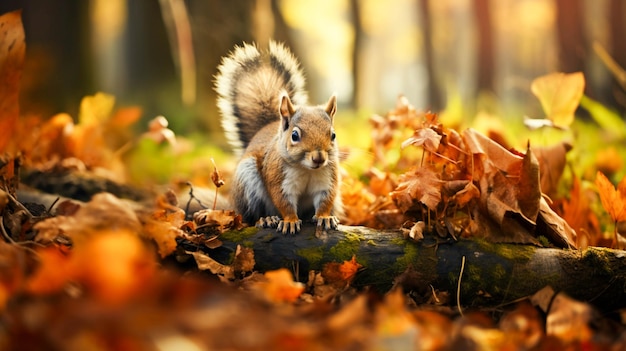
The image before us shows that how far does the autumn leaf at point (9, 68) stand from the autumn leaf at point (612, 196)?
209 centimetres

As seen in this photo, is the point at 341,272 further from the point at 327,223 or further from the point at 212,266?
the point at 212,266

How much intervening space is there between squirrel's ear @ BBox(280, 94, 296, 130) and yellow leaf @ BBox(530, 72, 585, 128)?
1.12 metres

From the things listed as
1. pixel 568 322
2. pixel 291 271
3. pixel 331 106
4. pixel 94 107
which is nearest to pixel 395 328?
pixel 568 322

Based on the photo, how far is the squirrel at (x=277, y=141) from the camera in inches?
94.8

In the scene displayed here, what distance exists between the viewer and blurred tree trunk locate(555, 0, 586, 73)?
9.24 m

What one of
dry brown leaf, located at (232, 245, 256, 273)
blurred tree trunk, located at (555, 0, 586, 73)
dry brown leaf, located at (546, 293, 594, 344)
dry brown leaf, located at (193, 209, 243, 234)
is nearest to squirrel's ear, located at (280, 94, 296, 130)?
dry brown leaf, located at (193, 209, 243, 234)

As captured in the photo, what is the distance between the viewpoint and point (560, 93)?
2.67 metres

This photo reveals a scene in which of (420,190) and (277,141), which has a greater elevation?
(277,141)

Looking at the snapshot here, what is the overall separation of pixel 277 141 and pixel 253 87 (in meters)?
0.39

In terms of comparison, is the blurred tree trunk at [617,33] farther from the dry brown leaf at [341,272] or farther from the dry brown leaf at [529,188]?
the dry brown leaf at [341,272]

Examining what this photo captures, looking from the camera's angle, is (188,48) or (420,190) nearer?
(420,190)

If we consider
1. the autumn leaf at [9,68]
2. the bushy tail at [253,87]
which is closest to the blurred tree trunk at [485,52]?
the bushy tail at [253,87]

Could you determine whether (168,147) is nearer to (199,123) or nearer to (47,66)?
(199,123)

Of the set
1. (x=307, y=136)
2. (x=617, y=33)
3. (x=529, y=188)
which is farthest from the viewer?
(x=617, y=33)
